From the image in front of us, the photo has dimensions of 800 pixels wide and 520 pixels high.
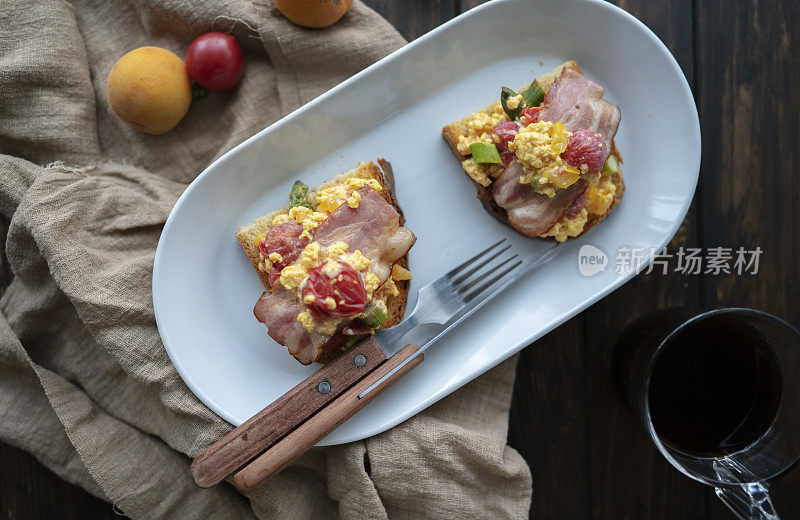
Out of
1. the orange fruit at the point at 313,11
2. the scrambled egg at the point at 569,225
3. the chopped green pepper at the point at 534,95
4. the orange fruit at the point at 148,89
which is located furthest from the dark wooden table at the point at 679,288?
the orange fruit at the point at 148,89

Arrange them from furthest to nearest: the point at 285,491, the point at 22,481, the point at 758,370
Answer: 1. the point at 22,481
2. the point at 285,491
3. the point at 758,370

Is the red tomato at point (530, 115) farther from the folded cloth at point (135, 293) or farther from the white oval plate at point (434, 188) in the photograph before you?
the folded cloth at point (135, 293)

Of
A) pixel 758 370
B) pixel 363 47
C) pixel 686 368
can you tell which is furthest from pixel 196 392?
pixel 758 370

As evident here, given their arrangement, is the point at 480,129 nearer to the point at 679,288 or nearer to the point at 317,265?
the point at 317,265

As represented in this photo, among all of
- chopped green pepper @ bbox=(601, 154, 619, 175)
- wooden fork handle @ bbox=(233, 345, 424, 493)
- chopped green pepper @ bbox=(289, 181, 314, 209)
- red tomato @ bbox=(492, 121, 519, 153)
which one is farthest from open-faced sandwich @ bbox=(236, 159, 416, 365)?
chopped green pepper @ bbox=(601, 154, 619, 175)

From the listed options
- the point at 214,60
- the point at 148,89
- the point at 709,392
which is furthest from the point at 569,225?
the point at 148,89

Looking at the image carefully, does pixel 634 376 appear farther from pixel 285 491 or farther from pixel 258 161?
pixel 258 161
